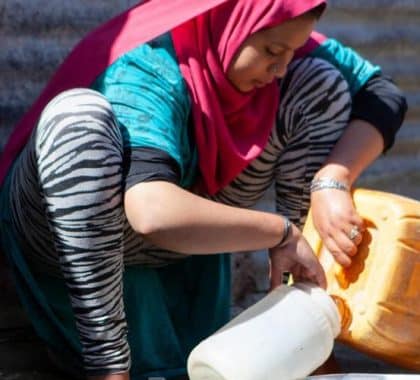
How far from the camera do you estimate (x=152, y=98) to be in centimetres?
200

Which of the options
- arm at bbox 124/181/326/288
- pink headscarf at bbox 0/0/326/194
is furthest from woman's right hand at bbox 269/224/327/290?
pink headscarf at bbox 0/0/326/194

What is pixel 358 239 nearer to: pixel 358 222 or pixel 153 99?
pixel 358 222

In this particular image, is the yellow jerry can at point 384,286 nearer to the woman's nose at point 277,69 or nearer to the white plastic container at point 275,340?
the white plastic container at point 275,340

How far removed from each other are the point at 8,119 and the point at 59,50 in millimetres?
221

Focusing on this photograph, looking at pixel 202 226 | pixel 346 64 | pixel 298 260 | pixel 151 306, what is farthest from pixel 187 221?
pixel 346 64

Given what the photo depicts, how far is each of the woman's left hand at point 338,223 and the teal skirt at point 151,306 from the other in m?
0.34

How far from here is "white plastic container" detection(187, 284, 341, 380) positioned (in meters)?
1.81

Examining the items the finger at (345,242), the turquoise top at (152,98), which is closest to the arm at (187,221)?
the turquoise top at (152,98)

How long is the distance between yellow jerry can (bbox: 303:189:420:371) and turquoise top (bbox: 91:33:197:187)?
382mm

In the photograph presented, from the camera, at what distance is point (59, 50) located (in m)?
2.73

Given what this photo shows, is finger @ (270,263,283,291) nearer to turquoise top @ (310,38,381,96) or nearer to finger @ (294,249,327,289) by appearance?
finger @ (294,249,327,289)

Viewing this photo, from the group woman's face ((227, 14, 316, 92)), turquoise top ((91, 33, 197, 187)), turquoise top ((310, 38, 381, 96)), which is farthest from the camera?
turquoise top ((310, 38, 381, 96))

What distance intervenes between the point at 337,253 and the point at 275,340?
34cm

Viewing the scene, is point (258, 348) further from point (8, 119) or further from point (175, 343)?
point (8, 119)
